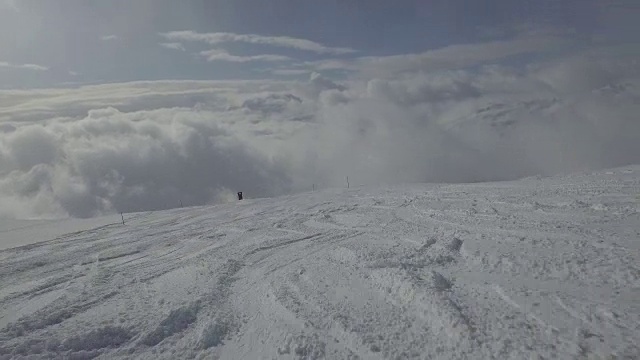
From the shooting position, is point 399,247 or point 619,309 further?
point 399,247

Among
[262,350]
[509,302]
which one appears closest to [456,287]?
[509,302]

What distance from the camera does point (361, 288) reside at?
1021 cm

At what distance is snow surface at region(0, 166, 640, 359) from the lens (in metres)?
7.48

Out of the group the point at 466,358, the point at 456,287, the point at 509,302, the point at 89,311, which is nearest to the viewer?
the point at 466,358

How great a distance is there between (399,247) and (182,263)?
24.1ft

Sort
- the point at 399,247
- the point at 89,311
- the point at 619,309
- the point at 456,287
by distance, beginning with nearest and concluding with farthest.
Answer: the point at 619,309
the point at 456,287
the point at 89,311
the point at 399,247

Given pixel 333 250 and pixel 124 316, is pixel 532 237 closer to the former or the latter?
pixel 333 250

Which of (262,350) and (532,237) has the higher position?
(532,237)

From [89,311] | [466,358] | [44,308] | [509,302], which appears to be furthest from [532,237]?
[44,308]

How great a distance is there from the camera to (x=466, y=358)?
671cm

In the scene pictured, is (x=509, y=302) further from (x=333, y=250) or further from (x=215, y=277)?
(x=215, y=277)

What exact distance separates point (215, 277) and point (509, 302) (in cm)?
785

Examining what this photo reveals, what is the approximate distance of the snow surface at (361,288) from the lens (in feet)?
24.6

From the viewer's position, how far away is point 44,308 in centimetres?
1048
